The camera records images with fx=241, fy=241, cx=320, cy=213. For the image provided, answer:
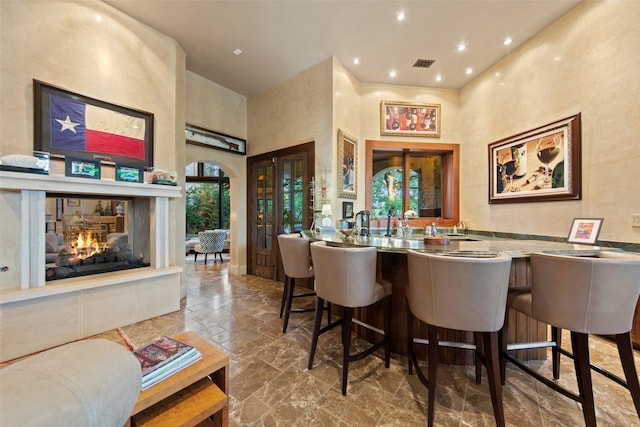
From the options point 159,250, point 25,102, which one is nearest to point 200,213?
point 159,250

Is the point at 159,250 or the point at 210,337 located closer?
the point at 210,337

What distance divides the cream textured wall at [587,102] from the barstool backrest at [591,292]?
174 cm

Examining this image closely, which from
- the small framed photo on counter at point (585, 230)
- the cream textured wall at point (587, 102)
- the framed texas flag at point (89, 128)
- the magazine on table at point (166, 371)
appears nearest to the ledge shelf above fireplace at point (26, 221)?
the framed texas flag at point (89, 128)

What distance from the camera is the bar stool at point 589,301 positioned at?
1316 mm

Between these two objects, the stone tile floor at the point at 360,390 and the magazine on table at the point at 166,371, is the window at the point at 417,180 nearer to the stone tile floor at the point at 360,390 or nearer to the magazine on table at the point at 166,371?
the stone tile floor at the point at 360,390

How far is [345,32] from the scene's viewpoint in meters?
3.22

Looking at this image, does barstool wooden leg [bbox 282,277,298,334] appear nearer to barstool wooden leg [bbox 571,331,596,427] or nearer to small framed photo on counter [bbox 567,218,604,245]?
barstool wooden leg [bbox 571,331,596,427]

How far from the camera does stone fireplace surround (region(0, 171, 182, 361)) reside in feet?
7.02

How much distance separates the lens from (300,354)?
2178 mm

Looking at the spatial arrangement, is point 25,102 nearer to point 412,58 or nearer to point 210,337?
point 210,337

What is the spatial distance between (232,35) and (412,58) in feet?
8.81

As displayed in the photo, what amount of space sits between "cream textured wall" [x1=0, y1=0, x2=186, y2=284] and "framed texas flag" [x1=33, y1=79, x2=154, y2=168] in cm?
7

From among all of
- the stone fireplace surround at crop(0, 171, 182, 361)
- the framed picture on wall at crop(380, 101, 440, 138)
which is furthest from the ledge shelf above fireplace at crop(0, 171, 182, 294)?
the framed picture on wall at crop(380, 101, 440, 138)

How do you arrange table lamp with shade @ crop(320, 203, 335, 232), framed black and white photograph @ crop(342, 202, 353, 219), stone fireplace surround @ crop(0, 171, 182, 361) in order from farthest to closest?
framed black and white photograph @ crop(342, 202, 353, 219), table lamp with shade @ crop(320, 203, 335, 232), stone fireplace surround @ crop(0, 171, 182, 361)
